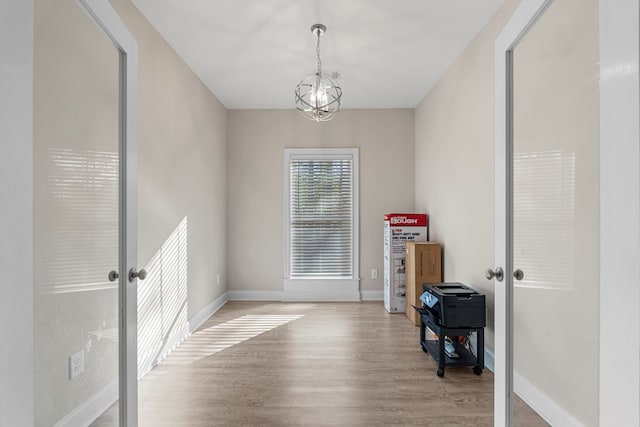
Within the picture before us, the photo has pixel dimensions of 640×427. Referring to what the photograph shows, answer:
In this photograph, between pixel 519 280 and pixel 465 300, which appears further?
pixel 465 300

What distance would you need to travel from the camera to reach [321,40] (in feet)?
10.0

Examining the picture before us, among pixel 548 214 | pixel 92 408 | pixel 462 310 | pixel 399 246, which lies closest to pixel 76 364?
pixel 92 408

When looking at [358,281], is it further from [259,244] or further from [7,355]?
[7,355]

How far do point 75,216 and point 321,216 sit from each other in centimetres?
390

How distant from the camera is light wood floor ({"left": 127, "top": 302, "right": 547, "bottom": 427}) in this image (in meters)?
2.09

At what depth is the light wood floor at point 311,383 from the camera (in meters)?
2.09

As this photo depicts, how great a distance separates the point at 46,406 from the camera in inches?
44.5

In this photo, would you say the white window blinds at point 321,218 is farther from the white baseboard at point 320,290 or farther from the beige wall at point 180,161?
the beige wall at point 180,161

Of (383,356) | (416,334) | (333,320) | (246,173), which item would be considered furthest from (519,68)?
(246,173)

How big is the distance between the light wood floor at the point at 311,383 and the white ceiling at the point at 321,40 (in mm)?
2731

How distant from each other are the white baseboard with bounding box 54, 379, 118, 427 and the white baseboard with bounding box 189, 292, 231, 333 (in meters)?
2.24

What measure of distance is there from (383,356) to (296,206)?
105 inches

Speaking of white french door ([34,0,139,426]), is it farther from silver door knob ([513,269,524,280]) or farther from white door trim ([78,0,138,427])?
silver door knob ([513,269,524,280])

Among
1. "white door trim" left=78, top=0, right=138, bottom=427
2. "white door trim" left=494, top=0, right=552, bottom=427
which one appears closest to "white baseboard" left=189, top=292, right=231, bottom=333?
"white door trim" left=78, top=0, right=138, bottom=427
